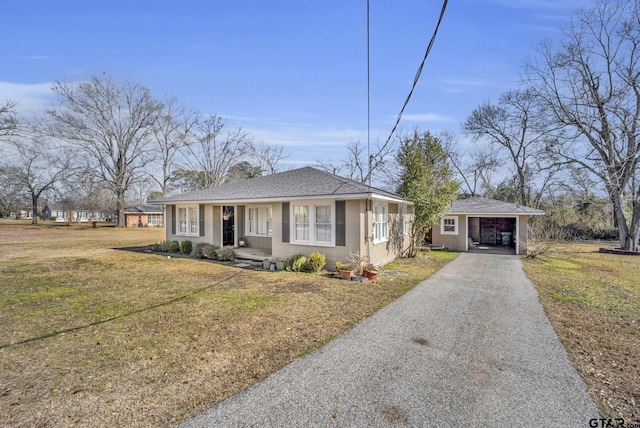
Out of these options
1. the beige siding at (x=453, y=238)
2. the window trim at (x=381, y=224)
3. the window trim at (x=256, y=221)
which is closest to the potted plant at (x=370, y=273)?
the window trim at (x=381, y=224)

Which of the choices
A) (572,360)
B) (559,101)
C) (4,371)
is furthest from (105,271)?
(559,101)

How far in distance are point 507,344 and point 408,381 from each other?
2185mm

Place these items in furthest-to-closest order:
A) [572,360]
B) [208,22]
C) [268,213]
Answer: [268,213]
[208,22]
[572,360]

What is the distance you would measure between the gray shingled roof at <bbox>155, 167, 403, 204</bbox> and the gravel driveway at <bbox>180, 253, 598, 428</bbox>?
511 cm

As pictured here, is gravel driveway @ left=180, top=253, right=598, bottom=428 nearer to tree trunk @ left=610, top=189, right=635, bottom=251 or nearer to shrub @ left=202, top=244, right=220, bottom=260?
shrub @ left=202, top=244, right=220, bottom=260

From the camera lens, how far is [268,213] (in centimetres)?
1368

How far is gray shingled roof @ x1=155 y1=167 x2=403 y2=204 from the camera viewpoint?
10.2 metres

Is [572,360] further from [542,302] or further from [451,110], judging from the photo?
[451,110]

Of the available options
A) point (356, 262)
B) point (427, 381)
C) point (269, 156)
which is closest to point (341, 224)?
point (356, 262)

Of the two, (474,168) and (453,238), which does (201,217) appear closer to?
(453,238)

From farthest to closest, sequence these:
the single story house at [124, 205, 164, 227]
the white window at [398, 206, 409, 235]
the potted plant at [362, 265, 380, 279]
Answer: the single story house at [124, 205, 164, 227], the white window at [398, 206, 409, 235], the potted plant at [362, 265, 380, 279]

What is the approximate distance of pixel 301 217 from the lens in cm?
1119

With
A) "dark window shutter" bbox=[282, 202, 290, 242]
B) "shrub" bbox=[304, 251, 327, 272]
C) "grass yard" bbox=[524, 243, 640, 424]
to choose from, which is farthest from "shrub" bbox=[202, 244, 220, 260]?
"grass yard" bbox=[524, 243, 640, 424]

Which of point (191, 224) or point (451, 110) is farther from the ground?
point (451, 110)
